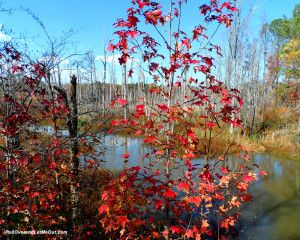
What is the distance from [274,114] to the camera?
79.8 ft

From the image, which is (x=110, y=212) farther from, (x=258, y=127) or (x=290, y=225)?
(x=258, y=127)

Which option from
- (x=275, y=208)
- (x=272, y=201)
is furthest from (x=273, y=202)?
(x=275, y=208)

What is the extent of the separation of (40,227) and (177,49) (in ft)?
13.7

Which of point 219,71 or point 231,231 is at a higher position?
point 219,71

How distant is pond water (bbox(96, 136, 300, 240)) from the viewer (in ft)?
22.4

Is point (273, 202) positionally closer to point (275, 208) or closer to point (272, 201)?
point (272, 201)

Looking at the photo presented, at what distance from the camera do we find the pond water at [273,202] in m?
6.84

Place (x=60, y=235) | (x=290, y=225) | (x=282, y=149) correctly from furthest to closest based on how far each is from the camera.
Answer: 1. (x=282, y=149)
2. (x=290, y=225)
3. (x=60, y=235)

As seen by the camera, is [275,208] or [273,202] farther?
[273,202]

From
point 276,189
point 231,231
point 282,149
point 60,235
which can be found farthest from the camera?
point 282,149

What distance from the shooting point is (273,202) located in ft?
29.0

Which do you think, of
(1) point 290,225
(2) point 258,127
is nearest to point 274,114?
(2) point 258,127

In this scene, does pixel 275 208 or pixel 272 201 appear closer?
pixel 275 208

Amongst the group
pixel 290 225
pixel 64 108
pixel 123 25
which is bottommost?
pixel 290 225
